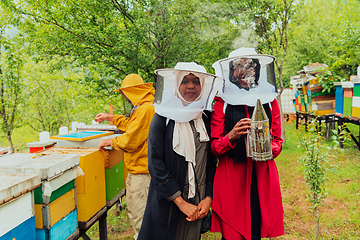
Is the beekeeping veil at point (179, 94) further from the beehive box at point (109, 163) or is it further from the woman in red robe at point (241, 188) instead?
the beehive box at point (109, 163)

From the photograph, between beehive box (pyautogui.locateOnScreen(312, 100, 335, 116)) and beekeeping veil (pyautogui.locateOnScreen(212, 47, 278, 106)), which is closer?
beekeeping veil (pyautogui.locateOnScreen(212, 47, 278, 106))

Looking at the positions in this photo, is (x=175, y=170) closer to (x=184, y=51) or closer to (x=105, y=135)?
(x=105, y=135)

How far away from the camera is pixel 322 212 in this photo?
3.90 metres

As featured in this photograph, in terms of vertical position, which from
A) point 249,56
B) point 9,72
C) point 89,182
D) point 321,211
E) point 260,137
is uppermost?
A: point 9,72

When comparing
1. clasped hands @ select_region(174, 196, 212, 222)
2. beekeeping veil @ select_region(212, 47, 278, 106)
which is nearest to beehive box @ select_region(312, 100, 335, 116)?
beekeeping veil @ select_region(212, 47, 278, 106)

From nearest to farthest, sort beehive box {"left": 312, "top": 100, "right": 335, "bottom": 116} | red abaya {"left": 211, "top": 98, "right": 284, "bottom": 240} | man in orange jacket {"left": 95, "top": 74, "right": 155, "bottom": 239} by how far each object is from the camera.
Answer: red abaya {"left": 211, "top": 98, "right": 284, "bottom": 240}, man in orange jacket {"left": 95, "top": 74, "right": 155, "bottom": 239}, beehive box {"left": 312, "top": 100, "right": 335, "bottom": 116}

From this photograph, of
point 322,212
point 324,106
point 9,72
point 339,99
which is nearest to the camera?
point 322,212

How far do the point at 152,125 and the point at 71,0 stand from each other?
3.57 meters

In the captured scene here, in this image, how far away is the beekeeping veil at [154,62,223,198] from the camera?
165 cm

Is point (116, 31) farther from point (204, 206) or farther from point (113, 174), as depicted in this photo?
point (204, 206)

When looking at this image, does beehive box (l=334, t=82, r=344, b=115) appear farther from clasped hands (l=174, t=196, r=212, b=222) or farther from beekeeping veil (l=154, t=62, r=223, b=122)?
clasped hands (l=174, t=196, r=212, b=222)

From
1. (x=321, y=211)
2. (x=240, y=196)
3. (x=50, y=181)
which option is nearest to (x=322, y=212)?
(x=321, y=211)

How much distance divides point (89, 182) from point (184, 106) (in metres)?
1.19

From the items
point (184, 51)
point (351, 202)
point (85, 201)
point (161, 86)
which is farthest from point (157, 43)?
point (351, 202)
